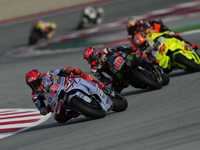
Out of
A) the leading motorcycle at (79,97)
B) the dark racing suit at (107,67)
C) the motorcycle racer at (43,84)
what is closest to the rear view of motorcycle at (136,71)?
the dark racing suit at (107,67)

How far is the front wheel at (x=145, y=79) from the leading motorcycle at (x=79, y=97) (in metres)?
1.58

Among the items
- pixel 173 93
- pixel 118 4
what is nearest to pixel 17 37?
pixel 118 4

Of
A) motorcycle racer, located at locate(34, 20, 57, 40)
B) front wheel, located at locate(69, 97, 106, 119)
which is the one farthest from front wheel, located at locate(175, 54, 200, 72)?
motorcycle racer, located at locate(34, 20, 57, 40)

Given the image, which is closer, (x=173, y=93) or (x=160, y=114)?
(x=160, y=114)

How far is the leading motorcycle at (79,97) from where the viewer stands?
633 cm

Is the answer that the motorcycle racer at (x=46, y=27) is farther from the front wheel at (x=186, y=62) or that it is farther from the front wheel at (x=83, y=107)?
the front wheel at (x=83, y=107)

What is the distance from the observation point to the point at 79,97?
251 inches

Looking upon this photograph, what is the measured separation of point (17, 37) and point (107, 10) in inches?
254

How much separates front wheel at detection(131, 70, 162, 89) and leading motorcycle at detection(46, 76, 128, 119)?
158 cm

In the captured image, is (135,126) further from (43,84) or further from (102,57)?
(102,57)

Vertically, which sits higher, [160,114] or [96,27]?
[160,114]

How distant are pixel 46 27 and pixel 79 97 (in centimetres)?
1511

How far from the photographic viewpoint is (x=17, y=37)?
77.2 ft

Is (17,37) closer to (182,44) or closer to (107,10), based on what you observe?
(107,10)
